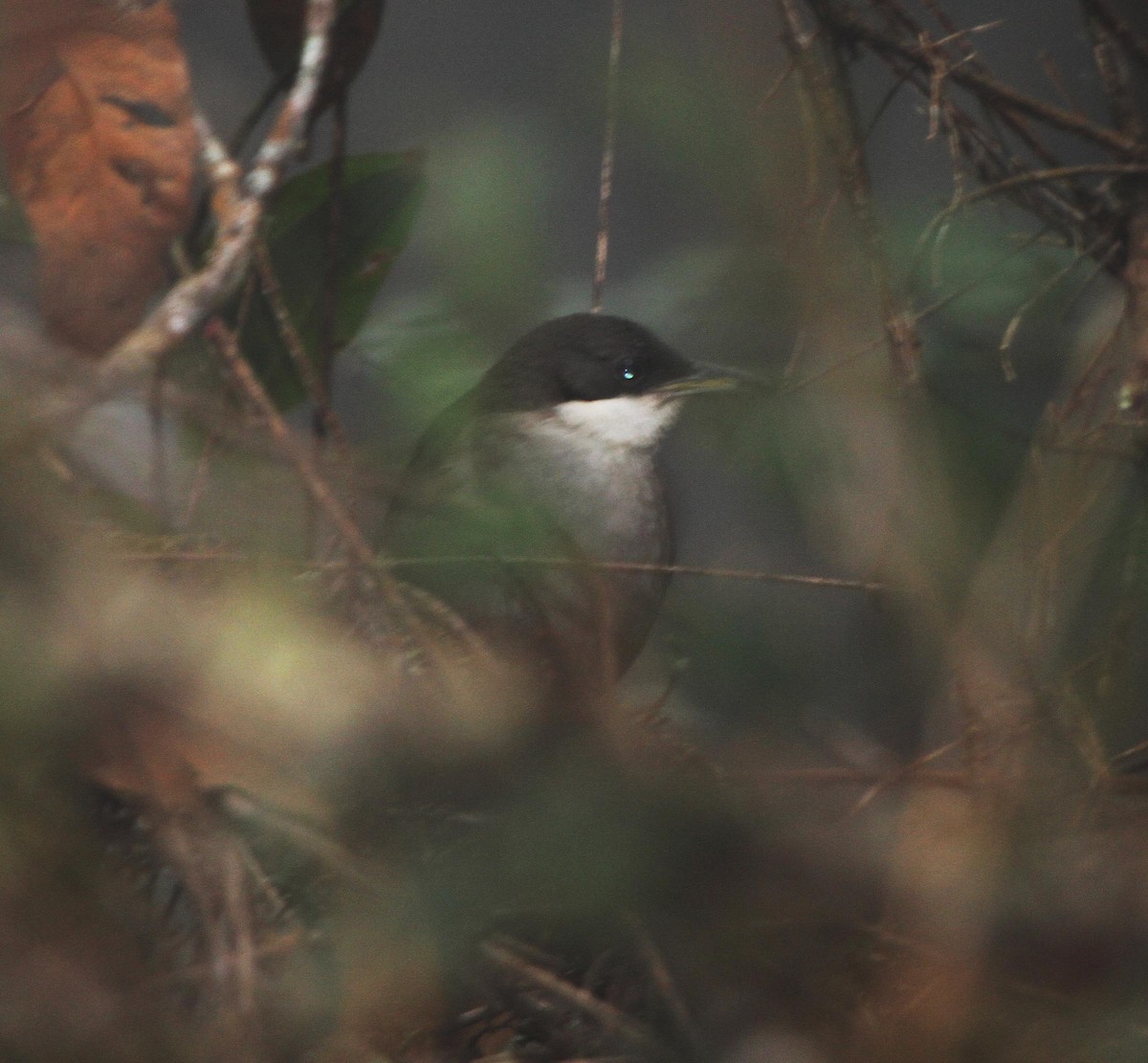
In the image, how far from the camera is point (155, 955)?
0.87 meters

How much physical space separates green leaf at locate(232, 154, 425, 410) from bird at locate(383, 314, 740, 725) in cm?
14

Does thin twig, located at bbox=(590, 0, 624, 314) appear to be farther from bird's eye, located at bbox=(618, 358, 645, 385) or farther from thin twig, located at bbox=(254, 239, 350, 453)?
thin twig, located at bbox=(254, 239, 350, 453)

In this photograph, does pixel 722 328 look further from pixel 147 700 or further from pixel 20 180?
pixel 147 700

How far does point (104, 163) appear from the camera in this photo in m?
1.07

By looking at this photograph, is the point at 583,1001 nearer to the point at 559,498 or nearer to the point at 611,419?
the point at 559,498

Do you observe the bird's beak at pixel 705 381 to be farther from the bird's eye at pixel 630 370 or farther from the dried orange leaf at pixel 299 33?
the dried orange leaf at pixel 299 33

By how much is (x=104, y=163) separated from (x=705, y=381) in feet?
2.13

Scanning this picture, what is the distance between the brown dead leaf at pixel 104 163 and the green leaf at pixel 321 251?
0.21 metres

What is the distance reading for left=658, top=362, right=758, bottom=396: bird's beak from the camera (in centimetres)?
146

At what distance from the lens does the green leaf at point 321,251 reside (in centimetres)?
129

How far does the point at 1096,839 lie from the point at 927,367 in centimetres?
58

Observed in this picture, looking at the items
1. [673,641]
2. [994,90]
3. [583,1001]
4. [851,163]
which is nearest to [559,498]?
[673,641]

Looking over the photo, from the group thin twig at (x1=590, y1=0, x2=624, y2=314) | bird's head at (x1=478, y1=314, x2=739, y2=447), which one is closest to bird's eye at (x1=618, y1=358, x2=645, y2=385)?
bird's head at (x1=478, y1=314, x2=739, y2=447)

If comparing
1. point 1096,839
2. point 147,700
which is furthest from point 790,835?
point 147,700
